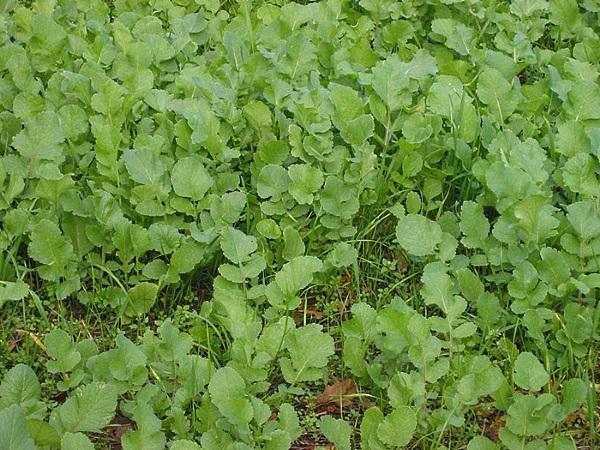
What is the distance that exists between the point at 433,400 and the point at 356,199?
0.71m

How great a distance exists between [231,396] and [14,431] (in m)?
0.51

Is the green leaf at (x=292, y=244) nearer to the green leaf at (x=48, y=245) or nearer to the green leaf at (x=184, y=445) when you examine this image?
the green leaf at (x=48, y=245)

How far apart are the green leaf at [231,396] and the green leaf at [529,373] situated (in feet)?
2.26

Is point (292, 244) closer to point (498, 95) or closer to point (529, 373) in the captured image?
point (529, 373)

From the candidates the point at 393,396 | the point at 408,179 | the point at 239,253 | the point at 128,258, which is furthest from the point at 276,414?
the point at 408,179

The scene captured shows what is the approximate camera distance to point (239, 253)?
2752 mm

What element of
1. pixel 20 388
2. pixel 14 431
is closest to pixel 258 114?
pixel 20 388

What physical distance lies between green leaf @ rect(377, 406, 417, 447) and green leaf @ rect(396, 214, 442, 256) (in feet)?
2.07

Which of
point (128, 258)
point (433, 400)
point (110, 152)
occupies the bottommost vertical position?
point (433, 400)

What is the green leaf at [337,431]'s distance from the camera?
7.59ft

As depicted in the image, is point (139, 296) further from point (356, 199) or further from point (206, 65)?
point (206, 65)

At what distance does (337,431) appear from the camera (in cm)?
232

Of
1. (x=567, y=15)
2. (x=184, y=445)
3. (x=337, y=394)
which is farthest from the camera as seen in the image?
(x=567, y=15)

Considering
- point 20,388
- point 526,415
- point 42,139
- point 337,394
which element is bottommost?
point 337,394
